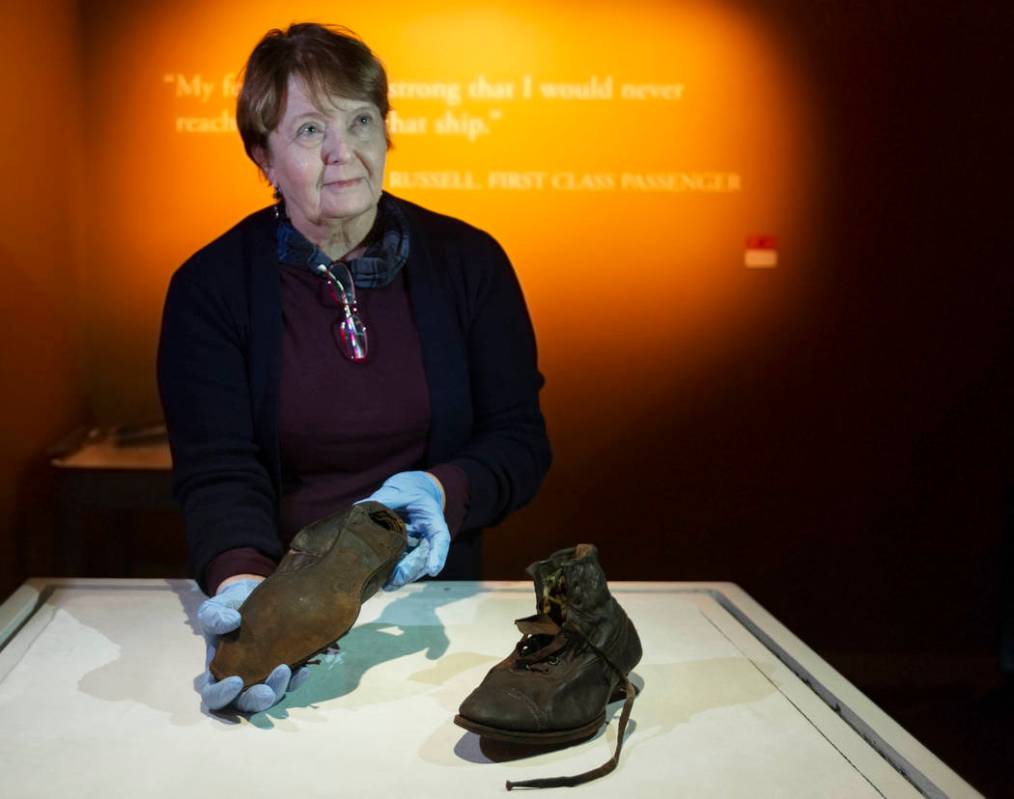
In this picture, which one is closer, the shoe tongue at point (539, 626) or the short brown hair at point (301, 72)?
the shoe tongue at point (539, 626)

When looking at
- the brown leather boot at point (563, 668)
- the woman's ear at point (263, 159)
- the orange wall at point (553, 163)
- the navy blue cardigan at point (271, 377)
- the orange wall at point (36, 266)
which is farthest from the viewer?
the orange wall at point (553, 163)

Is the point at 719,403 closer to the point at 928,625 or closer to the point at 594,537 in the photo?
the point at 594,537

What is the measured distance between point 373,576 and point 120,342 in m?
2.28

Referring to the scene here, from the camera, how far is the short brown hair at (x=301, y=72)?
1714 millimetres

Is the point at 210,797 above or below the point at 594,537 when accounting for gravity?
above

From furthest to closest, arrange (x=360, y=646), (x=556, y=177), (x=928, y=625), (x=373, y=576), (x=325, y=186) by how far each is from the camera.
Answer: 1. (x=928, y=625)
2. (x=556, y=177)
3. (x=325, y=186)
4. (x=360, y=646)
5. (x=373, y=576)

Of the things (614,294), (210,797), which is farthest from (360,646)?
(614,294)

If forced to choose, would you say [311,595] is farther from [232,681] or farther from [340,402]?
[340,402]

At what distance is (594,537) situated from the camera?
3594 millimetres

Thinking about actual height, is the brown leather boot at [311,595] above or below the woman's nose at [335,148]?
below

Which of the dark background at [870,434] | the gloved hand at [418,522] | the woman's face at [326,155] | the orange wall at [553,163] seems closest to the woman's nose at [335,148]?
the woman's face at [326,155]

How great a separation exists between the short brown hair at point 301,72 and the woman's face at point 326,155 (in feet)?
0.04

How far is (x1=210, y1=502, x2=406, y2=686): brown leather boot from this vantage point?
133 centimetres

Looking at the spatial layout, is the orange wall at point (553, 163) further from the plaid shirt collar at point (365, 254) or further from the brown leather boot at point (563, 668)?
the brown leather boot at point (563, 668)
